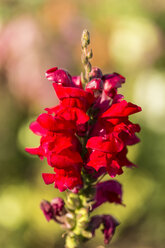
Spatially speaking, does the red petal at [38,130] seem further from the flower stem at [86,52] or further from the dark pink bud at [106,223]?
the dark pink bud at [106,223]

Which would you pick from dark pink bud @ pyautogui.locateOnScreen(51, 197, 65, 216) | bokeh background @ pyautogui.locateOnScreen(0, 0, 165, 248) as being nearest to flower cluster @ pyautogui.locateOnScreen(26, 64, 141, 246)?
dark pink bud @ pyautogui.locateOnScreen(51, 197, 65, 216)

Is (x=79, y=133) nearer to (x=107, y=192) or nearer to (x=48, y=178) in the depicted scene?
(x=48, y=178)

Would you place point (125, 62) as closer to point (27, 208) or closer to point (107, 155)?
point (27, 208)

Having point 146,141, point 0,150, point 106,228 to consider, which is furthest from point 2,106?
point 106,228

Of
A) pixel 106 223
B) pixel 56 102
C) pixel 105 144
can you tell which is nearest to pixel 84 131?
pixel 105 144

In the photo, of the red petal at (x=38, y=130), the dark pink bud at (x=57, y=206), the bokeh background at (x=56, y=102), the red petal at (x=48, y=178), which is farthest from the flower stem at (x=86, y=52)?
the bokeh background at (x=56, y=102)

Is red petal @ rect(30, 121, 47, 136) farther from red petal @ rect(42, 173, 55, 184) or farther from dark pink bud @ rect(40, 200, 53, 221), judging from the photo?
dark pink bud @ rect(40, 200, 53, 221)
